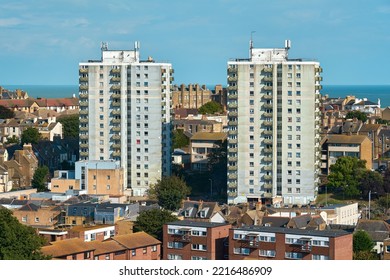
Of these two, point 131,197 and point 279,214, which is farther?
point 131,197

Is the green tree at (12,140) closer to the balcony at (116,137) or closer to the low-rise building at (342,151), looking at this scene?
the balcony at (116,137)

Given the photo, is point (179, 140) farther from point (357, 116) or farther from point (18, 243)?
point (18, 243)

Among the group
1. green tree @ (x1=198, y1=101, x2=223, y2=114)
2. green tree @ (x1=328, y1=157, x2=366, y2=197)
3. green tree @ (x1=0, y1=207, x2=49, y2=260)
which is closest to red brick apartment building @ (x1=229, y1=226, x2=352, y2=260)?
green tree @ (x1=0, y1=207, x2=49, y2=260)

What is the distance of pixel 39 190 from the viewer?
25.1m

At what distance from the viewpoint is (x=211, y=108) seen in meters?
42.5

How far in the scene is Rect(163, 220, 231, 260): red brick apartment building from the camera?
13.5m

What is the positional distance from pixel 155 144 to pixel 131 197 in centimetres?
182

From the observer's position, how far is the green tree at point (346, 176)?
24.1 metres

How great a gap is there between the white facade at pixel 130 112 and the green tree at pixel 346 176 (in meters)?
4.63

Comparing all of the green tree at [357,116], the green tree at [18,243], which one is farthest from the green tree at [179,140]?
the green tree at [18,243]

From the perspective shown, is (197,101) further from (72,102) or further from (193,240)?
(193,240)

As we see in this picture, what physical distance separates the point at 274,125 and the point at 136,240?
36.8ft

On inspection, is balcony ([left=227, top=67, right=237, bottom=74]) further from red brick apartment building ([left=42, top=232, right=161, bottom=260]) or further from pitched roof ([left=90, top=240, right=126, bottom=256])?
pitched roof ([left=90, top=240, right=126, bottom=256])
